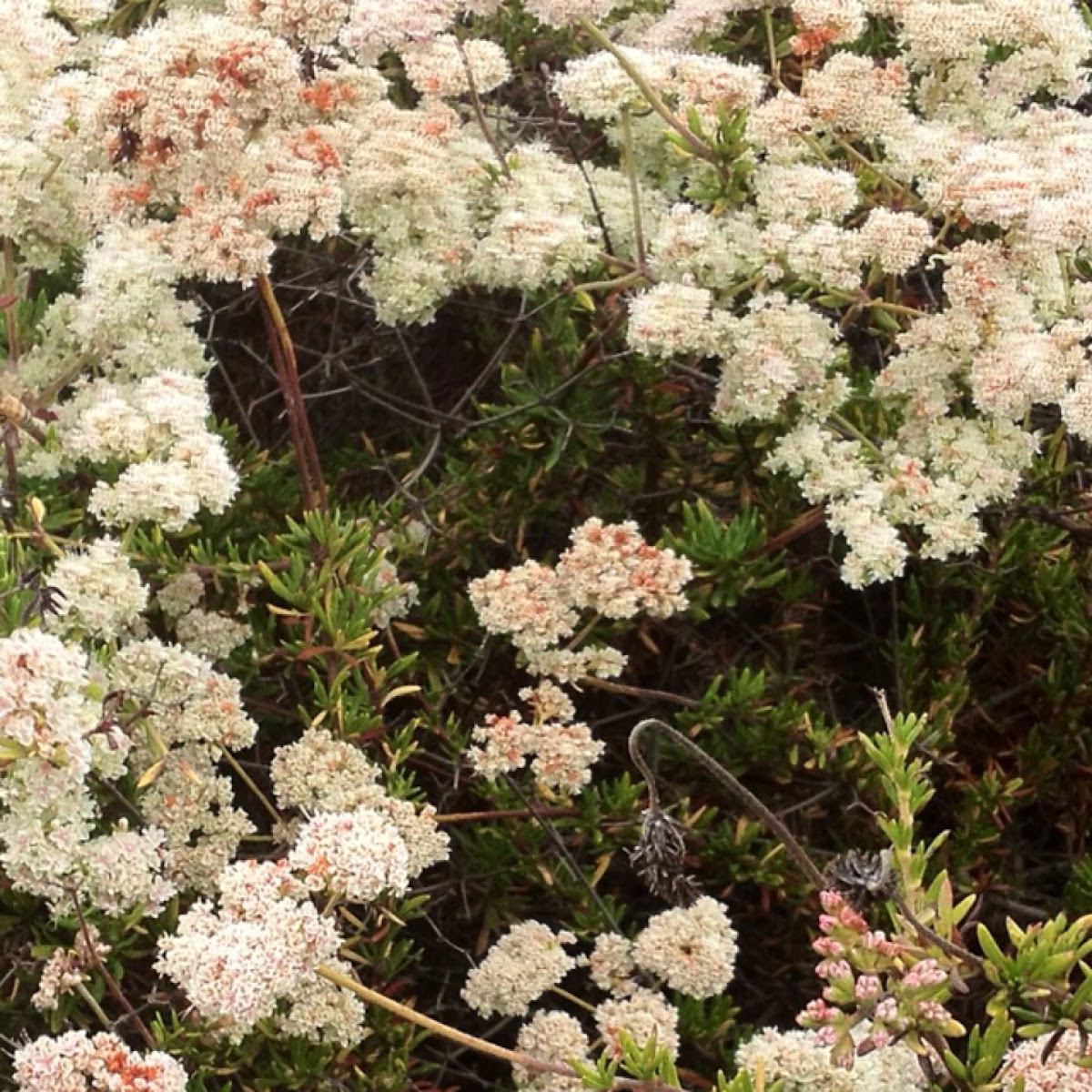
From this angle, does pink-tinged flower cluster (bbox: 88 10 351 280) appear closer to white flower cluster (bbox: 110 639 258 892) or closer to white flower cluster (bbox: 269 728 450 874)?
white flower cluster (bbox: 110 639 258 892)

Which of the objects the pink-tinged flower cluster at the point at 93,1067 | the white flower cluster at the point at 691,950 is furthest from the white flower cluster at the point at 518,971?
the pink-tinged flower cluster at the point at 93,1067

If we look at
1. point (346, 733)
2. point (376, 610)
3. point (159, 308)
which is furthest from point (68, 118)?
point (346, 733)

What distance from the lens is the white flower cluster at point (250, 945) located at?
190cm

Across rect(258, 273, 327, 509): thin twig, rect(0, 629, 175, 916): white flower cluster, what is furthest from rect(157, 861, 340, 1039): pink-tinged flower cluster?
rect(258, 273, 327, 509): thin twig

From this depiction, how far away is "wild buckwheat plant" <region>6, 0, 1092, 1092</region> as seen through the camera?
7.88ft

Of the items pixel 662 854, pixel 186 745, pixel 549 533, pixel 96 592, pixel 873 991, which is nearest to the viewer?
pixel 873 991

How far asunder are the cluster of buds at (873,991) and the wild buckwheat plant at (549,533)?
0.80ft

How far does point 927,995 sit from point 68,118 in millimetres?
1921

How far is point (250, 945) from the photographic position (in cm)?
191

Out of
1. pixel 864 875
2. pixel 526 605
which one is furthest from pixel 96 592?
pixel 864 875

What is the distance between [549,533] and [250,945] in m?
1.43

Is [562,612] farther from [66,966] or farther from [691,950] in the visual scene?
[66,966]

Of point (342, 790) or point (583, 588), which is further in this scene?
point (583, 588)

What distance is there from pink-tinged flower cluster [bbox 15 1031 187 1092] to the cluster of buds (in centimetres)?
73
